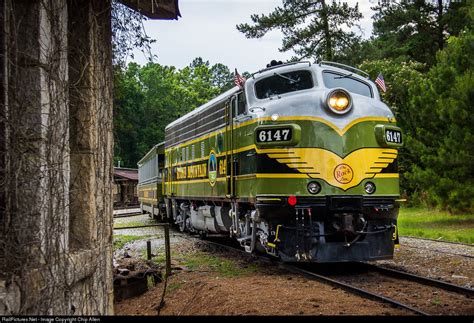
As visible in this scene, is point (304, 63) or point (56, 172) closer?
point (56, 172)

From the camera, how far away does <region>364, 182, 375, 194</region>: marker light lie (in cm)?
950

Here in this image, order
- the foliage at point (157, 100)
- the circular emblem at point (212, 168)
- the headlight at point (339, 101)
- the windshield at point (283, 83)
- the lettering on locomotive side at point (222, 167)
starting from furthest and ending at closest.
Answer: the foliage at point (157, 100) → the circular emblem at point (212, 168) → the lettering on locomotive side at point (222, 167) → the windshield at point (283, 83) → the headlight at point (339, 101)


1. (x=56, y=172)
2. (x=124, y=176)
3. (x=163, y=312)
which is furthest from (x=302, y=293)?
(x=124, y=176)

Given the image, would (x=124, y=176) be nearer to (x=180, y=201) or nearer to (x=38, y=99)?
(x=180, y=201)

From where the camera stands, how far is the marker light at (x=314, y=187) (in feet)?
30.0

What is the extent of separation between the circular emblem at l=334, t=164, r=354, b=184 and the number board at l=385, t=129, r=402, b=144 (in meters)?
0.97

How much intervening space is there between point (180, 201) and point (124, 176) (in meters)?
28.6

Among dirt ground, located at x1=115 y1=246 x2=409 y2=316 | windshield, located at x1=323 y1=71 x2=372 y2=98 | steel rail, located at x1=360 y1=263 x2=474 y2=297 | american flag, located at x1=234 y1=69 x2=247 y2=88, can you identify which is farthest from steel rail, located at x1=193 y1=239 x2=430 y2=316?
american flag, located at x1=234 y1=69 x2=247 y2=88

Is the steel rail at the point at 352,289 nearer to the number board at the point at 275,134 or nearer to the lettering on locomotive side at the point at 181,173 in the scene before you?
the number board at the point at 275,134

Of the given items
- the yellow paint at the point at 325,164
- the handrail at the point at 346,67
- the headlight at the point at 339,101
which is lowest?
the yellow paint at the point at 325,164

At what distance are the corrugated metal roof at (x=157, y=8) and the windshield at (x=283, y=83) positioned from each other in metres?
3.78

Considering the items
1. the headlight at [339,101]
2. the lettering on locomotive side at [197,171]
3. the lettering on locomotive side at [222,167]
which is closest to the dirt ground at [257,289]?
the lettering on locomotive side at [222,167]

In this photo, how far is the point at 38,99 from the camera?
471cm

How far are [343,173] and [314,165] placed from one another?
0.51 metres
